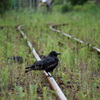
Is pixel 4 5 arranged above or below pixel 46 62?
below

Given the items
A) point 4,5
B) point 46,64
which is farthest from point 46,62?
point 4,5

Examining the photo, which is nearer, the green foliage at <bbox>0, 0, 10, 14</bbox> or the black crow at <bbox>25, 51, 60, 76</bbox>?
the black crow at <bbox>25, 51, 60, 76</bbox>

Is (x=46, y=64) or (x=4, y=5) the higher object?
(x=46, y=64)

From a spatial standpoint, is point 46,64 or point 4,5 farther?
point 4,5

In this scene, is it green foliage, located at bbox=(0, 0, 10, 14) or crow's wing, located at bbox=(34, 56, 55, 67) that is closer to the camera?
crow's wing, located at bbox=(34, 56, 55, 67)

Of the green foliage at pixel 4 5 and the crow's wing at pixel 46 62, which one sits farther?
the green foliage at pixel 4 5

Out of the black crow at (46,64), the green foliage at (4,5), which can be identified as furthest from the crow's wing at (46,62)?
the green foliage at (4,5)

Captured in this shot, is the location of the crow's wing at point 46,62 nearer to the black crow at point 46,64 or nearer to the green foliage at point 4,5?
the black crow at point 46,64

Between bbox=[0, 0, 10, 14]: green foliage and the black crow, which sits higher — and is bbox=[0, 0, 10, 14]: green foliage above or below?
below

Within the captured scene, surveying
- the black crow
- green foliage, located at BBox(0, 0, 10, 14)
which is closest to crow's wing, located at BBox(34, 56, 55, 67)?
the black crow

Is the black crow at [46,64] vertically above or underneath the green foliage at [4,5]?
above

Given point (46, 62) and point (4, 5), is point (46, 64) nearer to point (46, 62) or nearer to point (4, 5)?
point (46, 62)

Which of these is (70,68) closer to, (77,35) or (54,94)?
(54,94)

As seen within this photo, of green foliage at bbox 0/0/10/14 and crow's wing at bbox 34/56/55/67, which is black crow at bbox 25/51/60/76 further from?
green foliage at bbox 0/0/10/14
